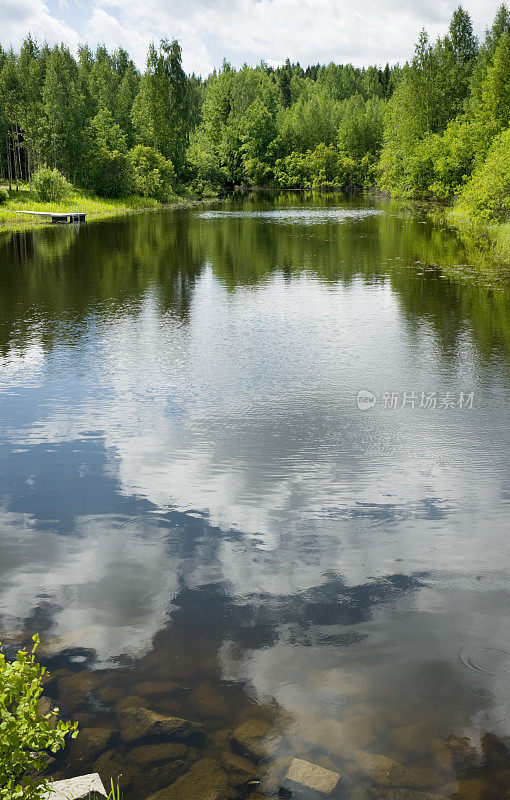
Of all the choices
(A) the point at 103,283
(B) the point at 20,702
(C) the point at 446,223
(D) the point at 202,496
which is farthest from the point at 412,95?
(B) the point at 20,702

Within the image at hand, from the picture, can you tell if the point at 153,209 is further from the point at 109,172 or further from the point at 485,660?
the point at 485,660

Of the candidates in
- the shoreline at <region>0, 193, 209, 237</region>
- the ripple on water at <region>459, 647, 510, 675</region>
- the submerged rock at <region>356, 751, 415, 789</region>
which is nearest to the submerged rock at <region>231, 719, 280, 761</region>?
the submerged rock at <region>356, 751, 415, 789</region>

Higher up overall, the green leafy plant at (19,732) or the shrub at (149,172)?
the shrub at (149,172)

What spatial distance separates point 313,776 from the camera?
5102 mm

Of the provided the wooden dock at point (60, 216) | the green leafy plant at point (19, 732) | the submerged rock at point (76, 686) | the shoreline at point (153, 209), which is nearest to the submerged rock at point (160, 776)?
the submerged rock at point (76, 686)

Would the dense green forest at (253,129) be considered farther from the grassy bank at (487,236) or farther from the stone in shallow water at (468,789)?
the stone in shallow water at (468,789)

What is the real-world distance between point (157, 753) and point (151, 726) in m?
0.28

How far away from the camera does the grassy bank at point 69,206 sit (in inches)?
2219

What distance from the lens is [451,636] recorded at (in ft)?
22.0

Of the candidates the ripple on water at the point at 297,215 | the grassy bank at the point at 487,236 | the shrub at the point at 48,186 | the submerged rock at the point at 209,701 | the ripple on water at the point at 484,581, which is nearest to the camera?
the submerged rock at the point at 209,701

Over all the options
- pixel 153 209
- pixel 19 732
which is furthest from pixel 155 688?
pixel 153 209

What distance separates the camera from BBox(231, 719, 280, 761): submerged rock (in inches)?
209

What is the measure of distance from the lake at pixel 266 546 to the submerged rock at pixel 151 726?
0.03 m

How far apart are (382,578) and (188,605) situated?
2.28 metres
